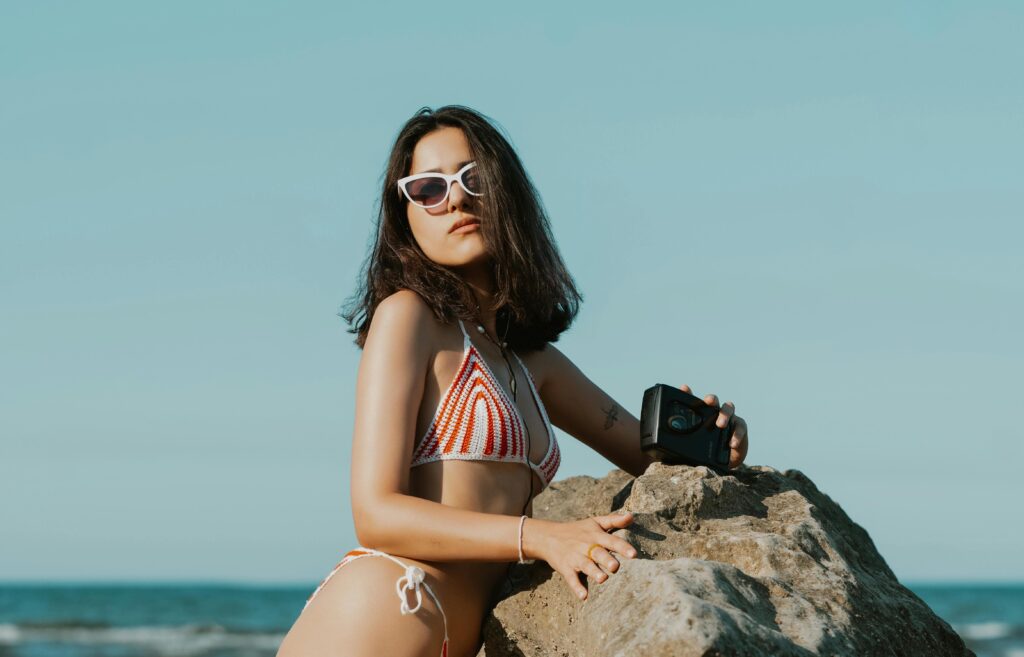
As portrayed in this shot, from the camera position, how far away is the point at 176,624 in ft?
95.3

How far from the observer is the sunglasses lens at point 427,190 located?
3703mm

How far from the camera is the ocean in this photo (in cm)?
2322

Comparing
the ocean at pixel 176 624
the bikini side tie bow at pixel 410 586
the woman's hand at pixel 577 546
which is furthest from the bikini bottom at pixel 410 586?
the ocean at pixel 176 624

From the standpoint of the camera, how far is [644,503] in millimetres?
3354

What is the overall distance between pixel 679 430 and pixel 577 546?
31.9 inches

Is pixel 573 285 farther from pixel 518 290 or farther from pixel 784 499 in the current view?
pixel 784 499

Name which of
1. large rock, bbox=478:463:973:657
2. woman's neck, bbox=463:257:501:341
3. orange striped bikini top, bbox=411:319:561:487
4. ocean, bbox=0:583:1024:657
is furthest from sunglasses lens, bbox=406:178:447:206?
ocean, bbox=0:583:1024:657

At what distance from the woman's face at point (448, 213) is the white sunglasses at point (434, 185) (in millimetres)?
16

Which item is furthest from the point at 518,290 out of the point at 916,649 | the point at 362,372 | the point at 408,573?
the point at 916,649

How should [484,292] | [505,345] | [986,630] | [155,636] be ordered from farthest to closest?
[986,630] < [155,636] < [505,345] < [484,292]

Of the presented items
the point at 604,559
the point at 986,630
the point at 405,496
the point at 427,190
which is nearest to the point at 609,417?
the point at 427,190

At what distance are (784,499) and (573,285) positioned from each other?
3.38 feet

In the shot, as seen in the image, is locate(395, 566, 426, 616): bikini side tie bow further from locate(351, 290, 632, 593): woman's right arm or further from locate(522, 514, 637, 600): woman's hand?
locate(522, 514, 637, 600): woman's hand

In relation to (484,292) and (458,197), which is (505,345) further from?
(458,197)
